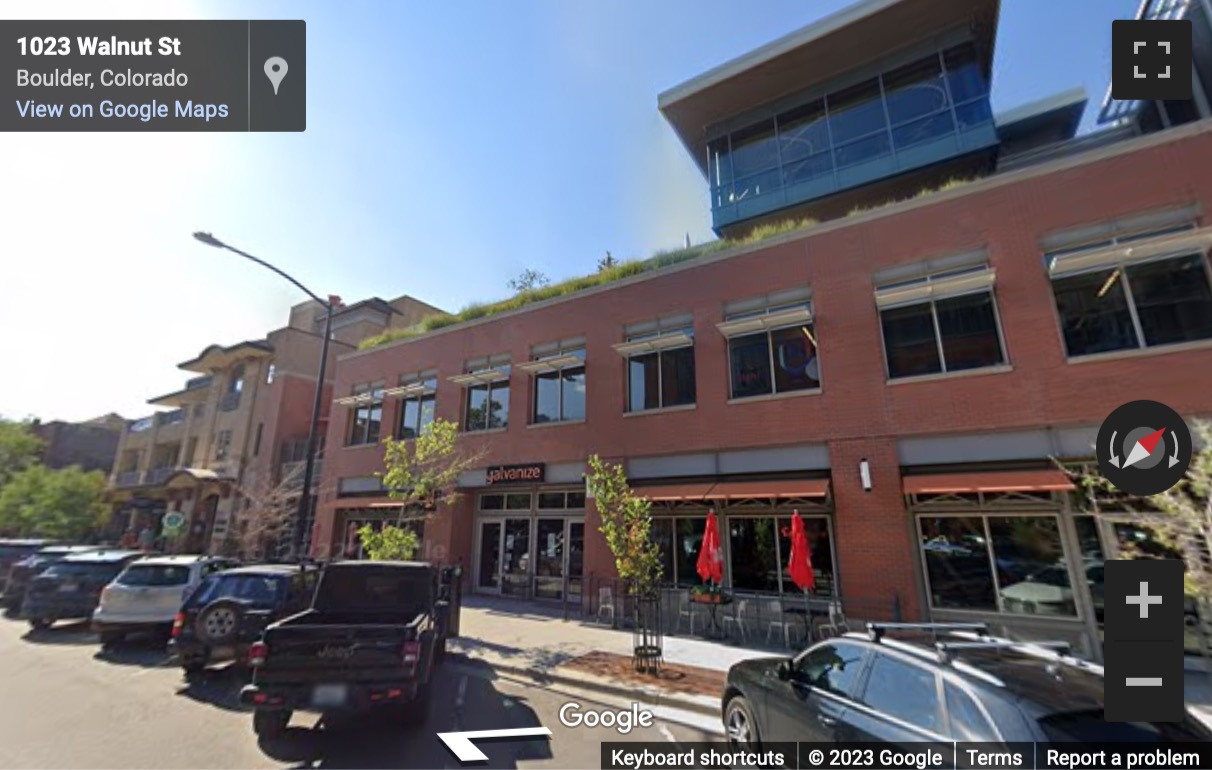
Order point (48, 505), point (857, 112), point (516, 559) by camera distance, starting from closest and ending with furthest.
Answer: point (857, 112) → point (516, 559) → point (48, 505)

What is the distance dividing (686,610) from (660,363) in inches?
268

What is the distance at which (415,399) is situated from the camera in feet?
70.6

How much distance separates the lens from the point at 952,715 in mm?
3404

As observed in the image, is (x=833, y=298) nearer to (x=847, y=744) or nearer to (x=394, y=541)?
(x=847, y=744)

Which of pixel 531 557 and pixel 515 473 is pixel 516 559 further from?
pixel 515 473

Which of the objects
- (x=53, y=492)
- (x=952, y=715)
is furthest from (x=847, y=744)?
(x=53, y=492)

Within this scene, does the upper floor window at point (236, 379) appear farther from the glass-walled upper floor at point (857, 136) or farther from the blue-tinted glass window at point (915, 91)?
the blue-tinted glass window at point (915, 91)

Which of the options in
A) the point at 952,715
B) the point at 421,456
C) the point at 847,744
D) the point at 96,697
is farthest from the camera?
the point at 421,456

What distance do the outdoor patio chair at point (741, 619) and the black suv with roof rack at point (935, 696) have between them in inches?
264

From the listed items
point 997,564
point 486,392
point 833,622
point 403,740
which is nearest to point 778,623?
point 833,622

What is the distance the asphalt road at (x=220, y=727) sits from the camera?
215 inches

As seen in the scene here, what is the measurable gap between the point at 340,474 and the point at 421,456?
36.4 feet

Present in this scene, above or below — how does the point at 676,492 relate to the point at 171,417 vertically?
below

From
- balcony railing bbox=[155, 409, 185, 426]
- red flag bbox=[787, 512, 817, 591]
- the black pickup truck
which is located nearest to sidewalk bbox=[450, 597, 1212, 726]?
red flag bbox=[787, 512, 817, 591]
